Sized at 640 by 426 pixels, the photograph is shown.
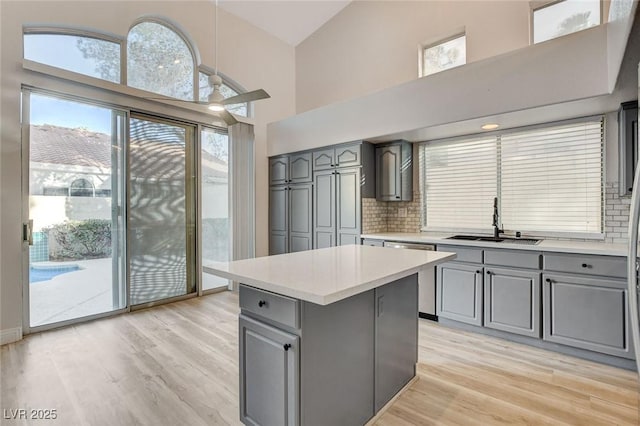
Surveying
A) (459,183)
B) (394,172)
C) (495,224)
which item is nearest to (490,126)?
(459,183)

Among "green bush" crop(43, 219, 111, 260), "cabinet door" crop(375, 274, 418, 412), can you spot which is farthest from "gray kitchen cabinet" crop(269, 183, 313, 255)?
"cabinet door" crop(375, 274, 418, 412)

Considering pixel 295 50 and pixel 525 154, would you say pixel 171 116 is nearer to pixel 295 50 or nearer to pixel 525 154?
pixel 295 50

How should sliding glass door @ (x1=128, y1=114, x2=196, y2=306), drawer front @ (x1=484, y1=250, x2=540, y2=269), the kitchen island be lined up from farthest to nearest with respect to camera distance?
sliding glass door @ (x1=128, y1=114, x2=196, y2=306) → drawer front @ (x1=484, y1=250, x2=540, y2=269) → the kitchen island

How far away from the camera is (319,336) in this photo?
1.54 metres

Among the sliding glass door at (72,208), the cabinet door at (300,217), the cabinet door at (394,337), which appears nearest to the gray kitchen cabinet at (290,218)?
the cabinet door at (300,217)

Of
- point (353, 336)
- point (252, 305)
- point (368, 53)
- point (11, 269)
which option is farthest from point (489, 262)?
point (11, 269)

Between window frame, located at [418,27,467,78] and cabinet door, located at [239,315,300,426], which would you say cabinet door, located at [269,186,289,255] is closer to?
window frame, located at [418,27,467,78]

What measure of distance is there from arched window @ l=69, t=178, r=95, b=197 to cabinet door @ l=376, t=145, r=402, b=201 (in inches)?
135

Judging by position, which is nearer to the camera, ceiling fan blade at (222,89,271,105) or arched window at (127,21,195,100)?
ceiling fan blade at (222,89,271,105)

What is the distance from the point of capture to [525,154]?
11.4ft

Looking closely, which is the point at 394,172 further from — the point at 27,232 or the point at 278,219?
the point at 27,232

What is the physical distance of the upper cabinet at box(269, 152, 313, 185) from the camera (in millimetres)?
4758

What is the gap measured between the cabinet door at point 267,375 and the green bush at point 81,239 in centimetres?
280

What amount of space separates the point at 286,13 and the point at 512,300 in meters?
5.00
